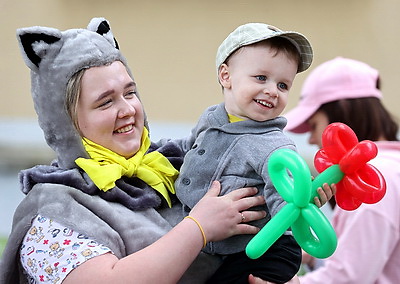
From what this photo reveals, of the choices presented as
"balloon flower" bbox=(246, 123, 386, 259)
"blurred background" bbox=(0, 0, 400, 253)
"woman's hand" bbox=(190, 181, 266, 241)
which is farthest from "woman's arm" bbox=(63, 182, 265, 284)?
"blurred background" bbox=(0, 0, 400, 253)

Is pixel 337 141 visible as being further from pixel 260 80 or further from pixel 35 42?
pixel 35 42

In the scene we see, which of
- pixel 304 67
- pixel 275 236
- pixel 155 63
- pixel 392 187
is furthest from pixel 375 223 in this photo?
pixel 155 63

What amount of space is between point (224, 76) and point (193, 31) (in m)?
3.18

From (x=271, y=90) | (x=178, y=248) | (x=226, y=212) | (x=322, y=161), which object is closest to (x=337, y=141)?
(x=322, y=161)

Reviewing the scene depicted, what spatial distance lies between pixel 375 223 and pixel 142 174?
3.39 feet

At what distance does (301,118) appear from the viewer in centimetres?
294

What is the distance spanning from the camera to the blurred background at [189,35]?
4832mm

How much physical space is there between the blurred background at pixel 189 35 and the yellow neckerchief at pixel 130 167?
2.94 meters

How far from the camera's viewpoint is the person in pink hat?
2439mm

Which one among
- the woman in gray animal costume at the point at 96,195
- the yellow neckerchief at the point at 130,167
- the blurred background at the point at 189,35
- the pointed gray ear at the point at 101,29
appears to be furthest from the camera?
the blurred background at the point at 189,35

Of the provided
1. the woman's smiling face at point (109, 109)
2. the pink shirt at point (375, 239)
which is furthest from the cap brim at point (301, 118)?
the woman's smiling face at point (109, 109)

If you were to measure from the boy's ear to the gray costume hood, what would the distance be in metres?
0.27

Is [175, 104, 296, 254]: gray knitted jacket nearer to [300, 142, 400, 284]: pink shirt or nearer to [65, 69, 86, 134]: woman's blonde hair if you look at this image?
[65, 69, 86, 134]: woman's blonde hair

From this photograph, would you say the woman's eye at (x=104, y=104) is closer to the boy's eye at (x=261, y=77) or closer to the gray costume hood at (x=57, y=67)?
the gray costume hood at (x=57, y=67)
